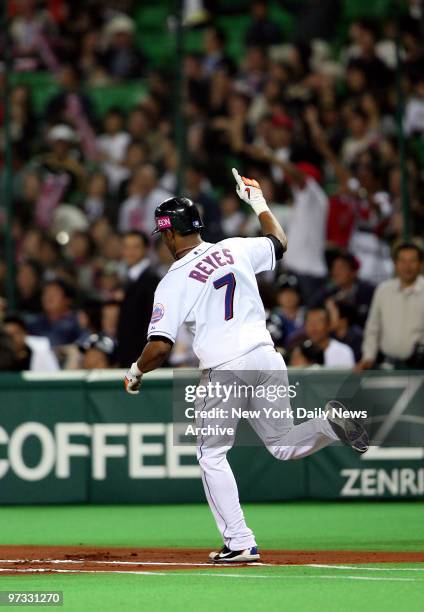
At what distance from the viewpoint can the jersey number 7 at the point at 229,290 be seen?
27.1ft

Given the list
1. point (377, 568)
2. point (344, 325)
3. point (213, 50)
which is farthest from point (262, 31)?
point (377, 568)

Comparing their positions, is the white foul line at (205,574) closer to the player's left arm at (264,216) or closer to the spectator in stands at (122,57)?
the player's left arm at (264,216)

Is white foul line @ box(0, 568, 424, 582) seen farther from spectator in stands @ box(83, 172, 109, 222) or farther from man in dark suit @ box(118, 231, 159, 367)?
spectator in stands @ box(83, 172, 109, 222)

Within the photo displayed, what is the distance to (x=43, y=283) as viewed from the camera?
48.9 feet

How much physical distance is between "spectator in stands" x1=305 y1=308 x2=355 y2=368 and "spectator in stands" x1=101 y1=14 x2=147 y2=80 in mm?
7473

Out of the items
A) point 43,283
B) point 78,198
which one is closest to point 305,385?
point 43,283

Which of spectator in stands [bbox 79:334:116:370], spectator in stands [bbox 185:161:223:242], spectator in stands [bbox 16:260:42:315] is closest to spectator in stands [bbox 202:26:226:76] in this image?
spectator in stands [bbox 185:161:223:242]

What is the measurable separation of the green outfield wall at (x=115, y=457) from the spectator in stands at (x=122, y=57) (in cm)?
782

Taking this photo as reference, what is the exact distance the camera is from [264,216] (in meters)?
8.72

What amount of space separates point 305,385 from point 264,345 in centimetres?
323

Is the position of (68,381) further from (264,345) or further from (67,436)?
(264,345)

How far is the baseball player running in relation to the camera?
813 cm

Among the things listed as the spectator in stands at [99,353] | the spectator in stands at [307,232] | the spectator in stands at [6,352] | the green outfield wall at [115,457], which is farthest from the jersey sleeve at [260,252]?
the spectator in stands at [307,232]

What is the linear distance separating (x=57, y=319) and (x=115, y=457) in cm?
297
